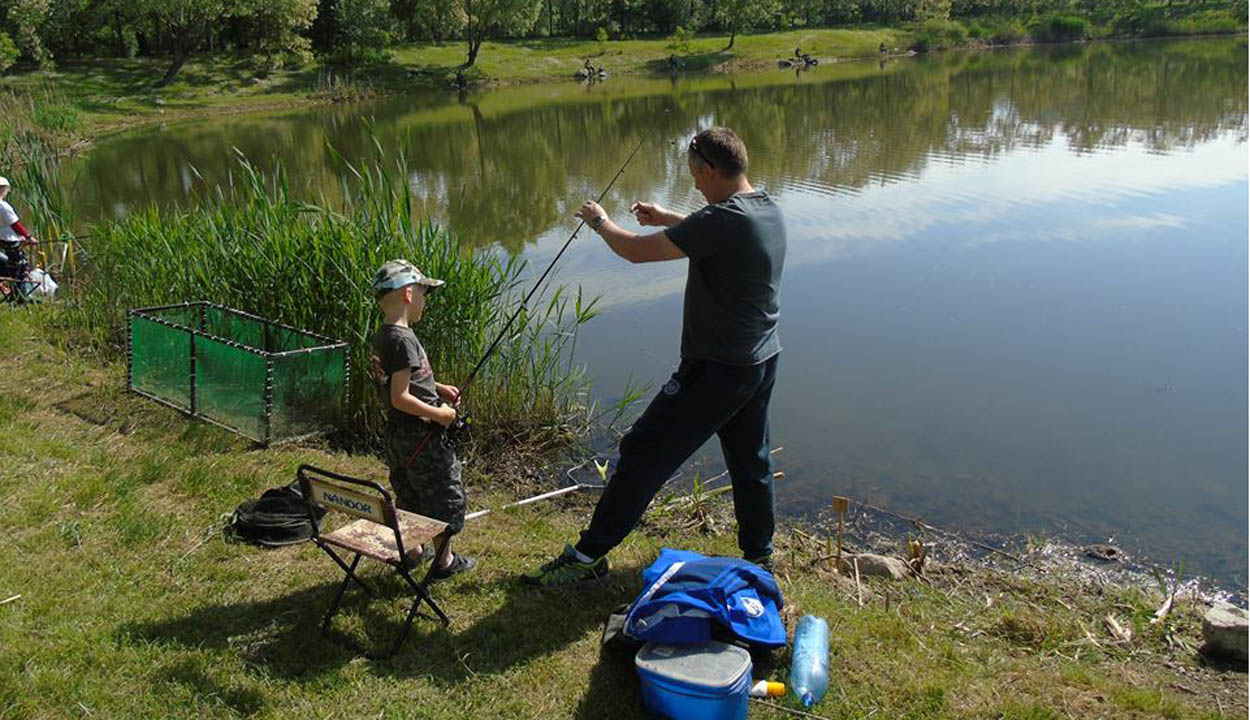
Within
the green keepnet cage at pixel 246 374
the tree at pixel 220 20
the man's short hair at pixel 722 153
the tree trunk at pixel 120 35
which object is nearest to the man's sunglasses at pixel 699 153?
the man's short hair at pixel 722 153

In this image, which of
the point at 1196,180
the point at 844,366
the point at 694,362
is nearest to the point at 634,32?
the point at 1196,180

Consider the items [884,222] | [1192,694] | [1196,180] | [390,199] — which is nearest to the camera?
[1192,694]

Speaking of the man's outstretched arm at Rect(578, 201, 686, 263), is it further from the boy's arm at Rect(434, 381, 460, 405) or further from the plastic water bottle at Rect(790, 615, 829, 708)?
the plastic water bottle at Rect(790, 615, 829, 708)

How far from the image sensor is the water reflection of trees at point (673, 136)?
49.7 feet

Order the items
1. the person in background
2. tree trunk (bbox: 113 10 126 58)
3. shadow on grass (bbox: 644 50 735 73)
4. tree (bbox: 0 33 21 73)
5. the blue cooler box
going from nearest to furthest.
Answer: the blue cooler box
the person in background
tree (bbox: 0 33 21 73)
tree trunk (bbox: 113 10 126 58)
shadow on grass (bbox: 644 50 735 73)

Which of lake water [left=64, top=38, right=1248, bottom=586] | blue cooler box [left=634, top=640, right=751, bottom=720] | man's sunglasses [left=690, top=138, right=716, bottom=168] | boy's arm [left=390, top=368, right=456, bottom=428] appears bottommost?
lake water [left=64, top=38, right=1248, bottom=586]

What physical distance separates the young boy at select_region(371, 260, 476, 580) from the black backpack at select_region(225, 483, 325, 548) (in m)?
0.54

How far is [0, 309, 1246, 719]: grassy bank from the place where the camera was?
308 centimetres

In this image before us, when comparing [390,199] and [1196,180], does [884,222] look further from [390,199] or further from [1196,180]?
[390,199]

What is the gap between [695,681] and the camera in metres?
2.86

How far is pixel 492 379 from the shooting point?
6188mm

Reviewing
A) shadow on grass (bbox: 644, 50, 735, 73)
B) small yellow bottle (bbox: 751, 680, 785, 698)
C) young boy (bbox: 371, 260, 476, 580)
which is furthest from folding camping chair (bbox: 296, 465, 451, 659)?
shadow on grass (bbox: 644, 50, 735, 73)

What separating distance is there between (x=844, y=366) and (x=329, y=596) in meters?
5.01

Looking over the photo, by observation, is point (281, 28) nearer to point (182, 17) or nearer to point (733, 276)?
point (182, 17)
